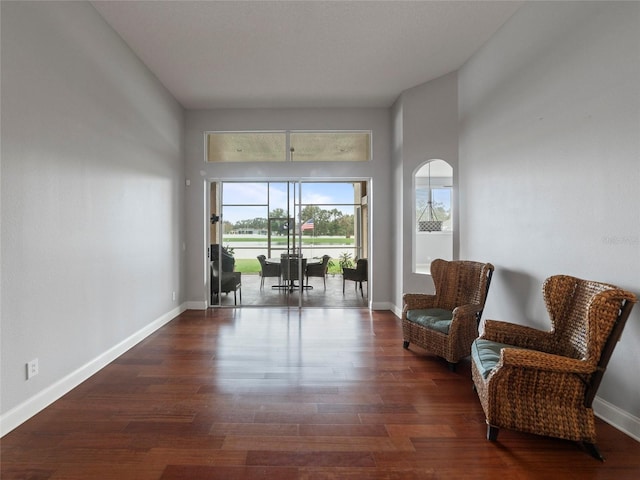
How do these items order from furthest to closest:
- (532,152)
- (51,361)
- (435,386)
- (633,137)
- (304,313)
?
(304,313) < (532,152) < (435,386) < (51,361) < (633,137)

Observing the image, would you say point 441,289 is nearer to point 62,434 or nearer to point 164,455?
point 164,455

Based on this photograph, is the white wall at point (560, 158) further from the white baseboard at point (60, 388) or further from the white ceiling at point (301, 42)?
the white baseboard at point (60, 388)

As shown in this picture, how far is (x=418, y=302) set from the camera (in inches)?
150

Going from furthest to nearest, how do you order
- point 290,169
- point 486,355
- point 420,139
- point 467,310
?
point 290,169
point 420,139
point 467,310
point 486,355

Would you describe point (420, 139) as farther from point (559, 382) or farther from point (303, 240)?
point (559, 382)

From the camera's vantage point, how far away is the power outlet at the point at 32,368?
7.71ft

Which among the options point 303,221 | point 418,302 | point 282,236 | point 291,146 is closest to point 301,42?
point 291,146

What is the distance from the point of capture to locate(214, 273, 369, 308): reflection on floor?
19.2 ft

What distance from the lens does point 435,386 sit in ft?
9.29

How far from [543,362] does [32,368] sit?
3475 millimetres

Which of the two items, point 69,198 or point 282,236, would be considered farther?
point 282,236

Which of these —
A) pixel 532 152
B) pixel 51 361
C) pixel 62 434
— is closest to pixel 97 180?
pixel 51 361

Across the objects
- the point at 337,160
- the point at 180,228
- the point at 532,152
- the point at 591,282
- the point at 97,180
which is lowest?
the point at 591,282

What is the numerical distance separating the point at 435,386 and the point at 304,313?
9.21 feet
